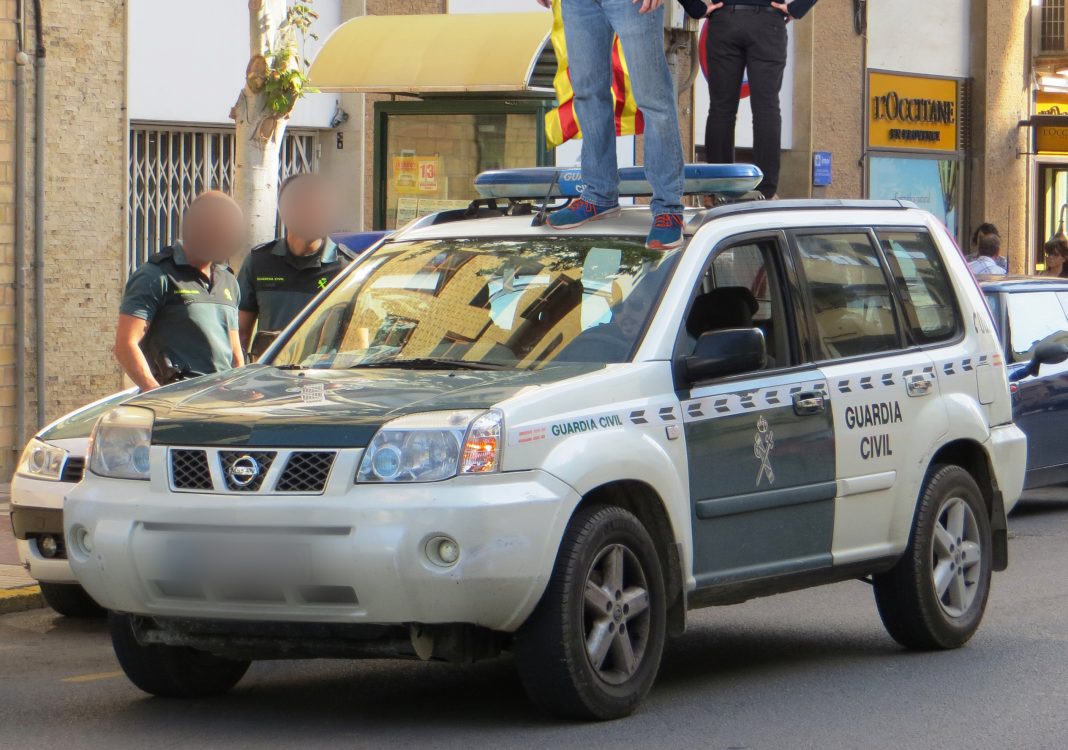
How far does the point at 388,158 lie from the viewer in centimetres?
1620

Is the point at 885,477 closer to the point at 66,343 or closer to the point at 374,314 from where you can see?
the point at 374,314

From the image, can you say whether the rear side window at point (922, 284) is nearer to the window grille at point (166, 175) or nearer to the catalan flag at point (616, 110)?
the catalan flag at point (616, 110)

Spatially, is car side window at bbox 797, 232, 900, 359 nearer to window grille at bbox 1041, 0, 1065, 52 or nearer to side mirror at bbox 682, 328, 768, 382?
side mirror at bbox 682, 328, 768, 382

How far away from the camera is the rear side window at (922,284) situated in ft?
26.8

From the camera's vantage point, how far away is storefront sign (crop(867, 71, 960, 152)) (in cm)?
2645

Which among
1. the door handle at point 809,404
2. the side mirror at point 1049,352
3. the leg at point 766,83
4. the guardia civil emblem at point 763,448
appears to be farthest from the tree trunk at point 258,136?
the guardia civil emblem at point 763,448

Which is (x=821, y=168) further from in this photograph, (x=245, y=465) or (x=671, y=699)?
(x=245, y=465)

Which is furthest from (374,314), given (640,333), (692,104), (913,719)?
(692,104)

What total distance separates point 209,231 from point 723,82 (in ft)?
9.14

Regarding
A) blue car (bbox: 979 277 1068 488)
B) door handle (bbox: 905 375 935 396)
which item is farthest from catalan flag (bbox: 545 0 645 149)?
blue car (bbox: 979 277 1068 488)

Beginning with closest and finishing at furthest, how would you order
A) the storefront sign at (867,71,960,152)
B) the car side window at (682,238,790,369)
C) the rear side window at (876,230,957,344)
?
the car side window at (682,238,790,369), the rear side window at (876,230,957,344), the storefront sign at (867,71,960,152)

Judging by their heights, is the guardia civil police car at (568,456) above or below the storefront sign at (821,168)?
below

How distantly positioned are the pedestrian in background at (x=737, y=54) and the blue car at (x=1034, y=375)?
349cm

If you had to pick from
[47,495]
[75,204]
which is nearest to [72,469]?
[47,495]
